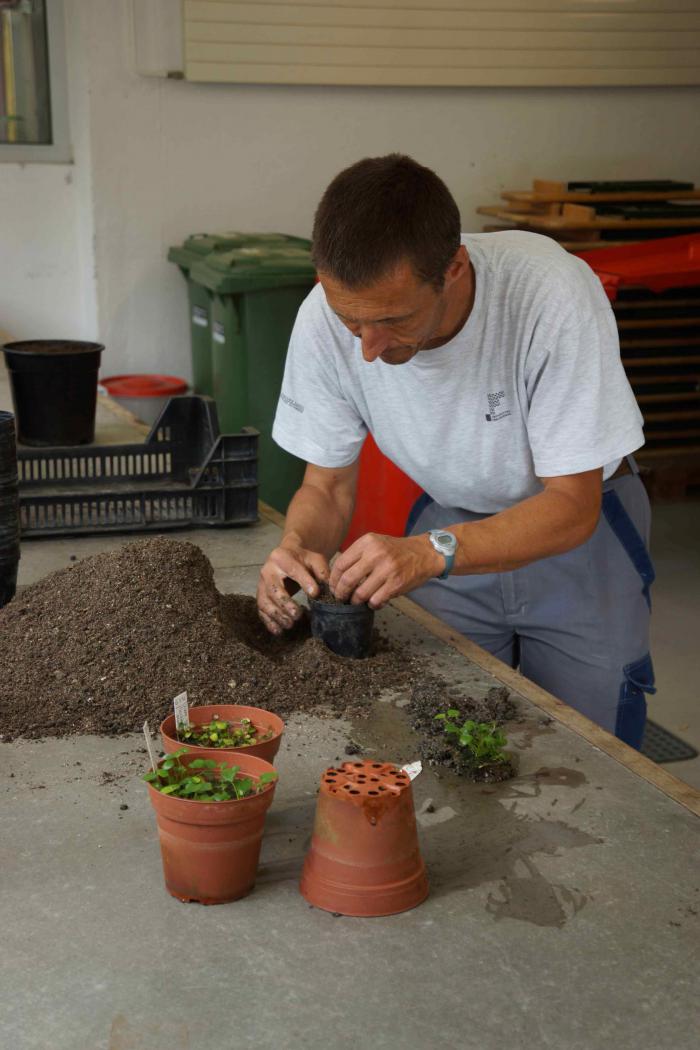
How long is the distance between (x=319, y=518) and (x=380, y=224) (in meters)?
0.63

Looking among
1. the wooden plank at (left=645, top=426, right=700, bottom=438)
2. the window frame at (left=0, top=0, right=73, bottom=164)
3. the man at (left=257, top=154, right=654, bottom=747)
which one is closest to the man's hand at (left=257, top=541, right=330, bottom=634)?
the man at (left=257, top=154, right=654, bottom=747)

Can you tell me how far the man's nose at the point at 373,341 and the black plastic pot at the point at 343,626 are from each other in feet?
1.22

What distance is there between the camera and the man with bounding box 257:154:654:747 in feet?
4.96

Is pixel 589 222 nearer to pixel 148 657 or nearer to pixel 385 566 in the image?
pixel 385 566

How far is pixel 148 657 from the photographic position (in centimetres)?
166

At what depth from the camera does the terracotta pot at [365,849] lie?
116 centimetres

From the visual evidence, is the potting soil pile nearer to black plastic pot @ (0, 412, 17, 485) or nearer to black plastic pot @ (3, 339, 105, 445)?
black plastic pot @ (0, 412, 17, 485)

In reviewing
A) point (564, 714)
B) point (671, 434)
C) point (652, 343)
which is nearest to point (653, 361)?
point (652, 343)

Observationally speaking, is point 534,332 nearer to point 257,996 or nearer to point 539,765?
point 539,765

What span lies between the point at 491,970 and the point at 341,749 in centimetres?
47

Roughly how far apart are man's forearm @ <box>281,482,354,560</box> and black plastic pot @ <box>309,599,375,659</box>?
198 millimetres

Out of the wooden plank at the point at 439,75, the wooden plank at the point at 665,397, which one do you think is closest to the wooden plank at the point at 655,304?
the wooden plank at the point at 665,397

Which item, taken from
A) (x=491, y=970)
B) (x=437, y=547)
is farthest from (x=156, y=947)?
(x=437, y=547)

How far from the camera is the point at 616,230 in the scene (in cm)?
462
